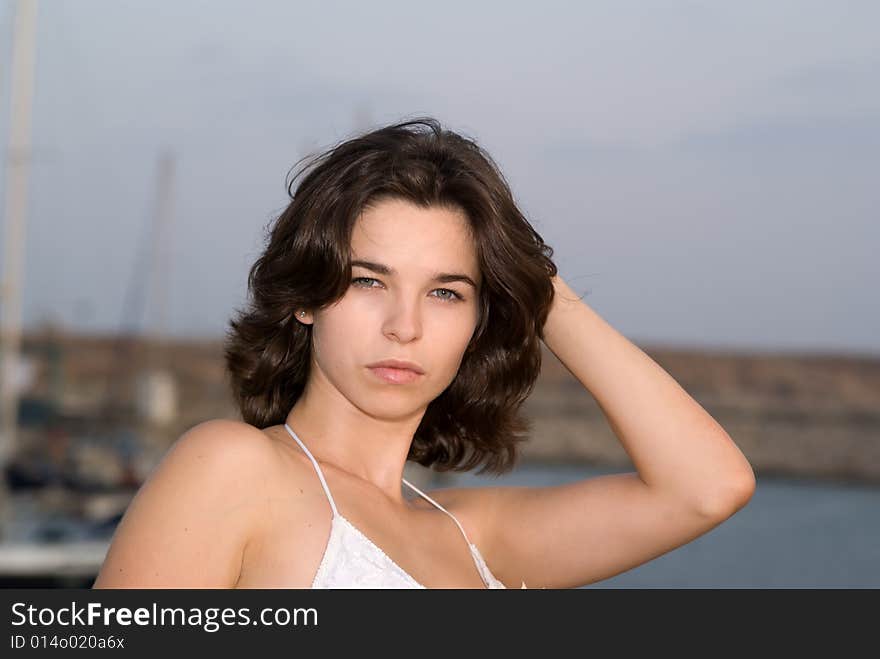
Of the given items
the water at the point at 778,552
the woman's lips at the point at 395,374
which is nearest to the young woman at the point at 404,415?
the woman's lips at the point at 395,374

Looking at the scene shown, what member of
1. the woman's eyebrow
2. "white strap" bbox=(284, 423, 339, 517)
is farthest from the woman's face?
"white strap" bbox=(284, 423, 339, 517)

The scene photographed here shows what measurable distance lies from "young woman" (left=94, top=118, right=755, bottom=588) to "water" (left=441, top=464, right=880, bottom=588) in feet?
32.6

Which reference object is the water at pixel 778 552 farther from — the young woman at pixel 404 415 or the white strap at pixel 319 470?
the white strap at pixel 319 470

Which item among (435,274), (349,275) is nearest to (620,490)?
(435,274)

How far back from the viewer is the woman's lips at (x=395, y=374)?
2061 mm

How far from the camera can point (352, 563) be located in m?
1.86

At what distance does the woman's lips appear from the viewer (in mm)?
2061

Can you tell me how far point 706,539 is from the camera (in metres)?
25.1

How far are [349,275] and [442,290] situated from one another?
0.55 feet

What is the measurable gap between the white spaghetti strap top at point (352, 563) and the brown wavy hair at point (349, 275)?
341 mm

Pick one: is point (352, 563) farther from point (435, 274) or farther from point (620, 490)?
point (620, 490)
